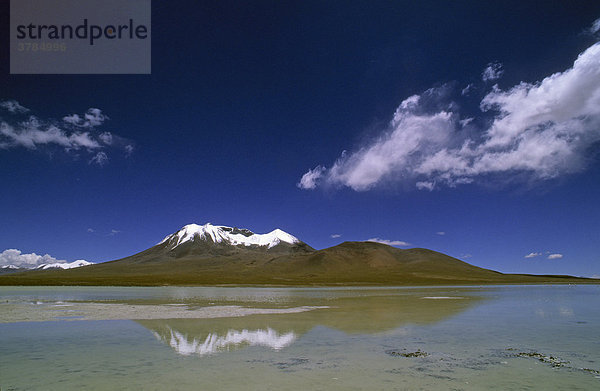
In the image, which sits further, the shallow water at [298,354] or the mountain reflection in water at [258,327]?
the mountain reflection in water at [258,327]

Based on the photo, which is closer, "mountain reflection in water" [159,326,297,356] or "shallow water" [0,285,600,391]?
"shallow water" [0,285,600,391]

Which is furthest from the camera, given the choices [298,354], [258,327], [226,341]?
[258,327]

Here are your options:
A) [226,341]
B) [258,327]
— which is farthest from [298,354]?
[258,327]

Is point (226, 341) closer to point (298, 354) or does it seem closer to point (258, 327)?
point (298, 354)

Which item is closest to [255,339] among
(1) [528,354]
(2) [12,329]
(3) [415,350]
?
(3) [415,350]

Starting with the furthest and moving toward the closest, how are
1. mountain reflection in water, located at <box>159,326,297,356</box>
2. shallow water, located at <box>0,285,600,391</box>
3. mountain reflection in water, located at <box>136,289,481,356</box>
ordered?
mountain reflection in water, located at <box>136,289,481,356</box>, mountain reflection in water, located at <box>159,326,297,356</box>, shallow water, located at <box>0,285,600,391</box>

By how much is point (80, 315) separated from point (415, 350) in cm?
2051

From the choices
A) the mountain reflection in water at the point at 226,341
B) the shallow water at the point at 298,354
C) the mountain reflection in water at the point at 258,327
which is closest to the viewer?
the shallow water at the point at 298,354

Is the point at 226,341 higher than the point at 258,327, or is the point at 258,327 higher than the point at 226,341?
the point at 226,341

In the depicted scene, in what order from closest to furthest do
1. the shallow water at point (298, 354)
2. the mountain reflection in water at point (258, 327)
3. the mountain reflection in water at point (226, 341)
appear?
the shallow water at point (298, 354) < the mountain reflection in water at point (226, 341) < the mountain reflection in water at point (258, 327)

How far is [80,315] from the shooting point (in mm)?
22891

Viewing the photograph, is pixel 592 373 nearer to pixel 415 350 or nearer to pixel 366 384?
pixel 415 350

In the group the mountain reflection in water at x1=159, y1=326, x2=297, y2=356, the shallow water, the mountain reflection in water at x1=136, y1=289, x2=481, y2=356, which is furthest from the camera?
the mountain reflection in water at x1=136, y1=289, x2=481, y2=356

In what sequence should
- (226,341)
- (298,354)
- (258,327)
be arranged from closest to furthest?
1. (298,354)
2. (226,341)
3. (258,327)
